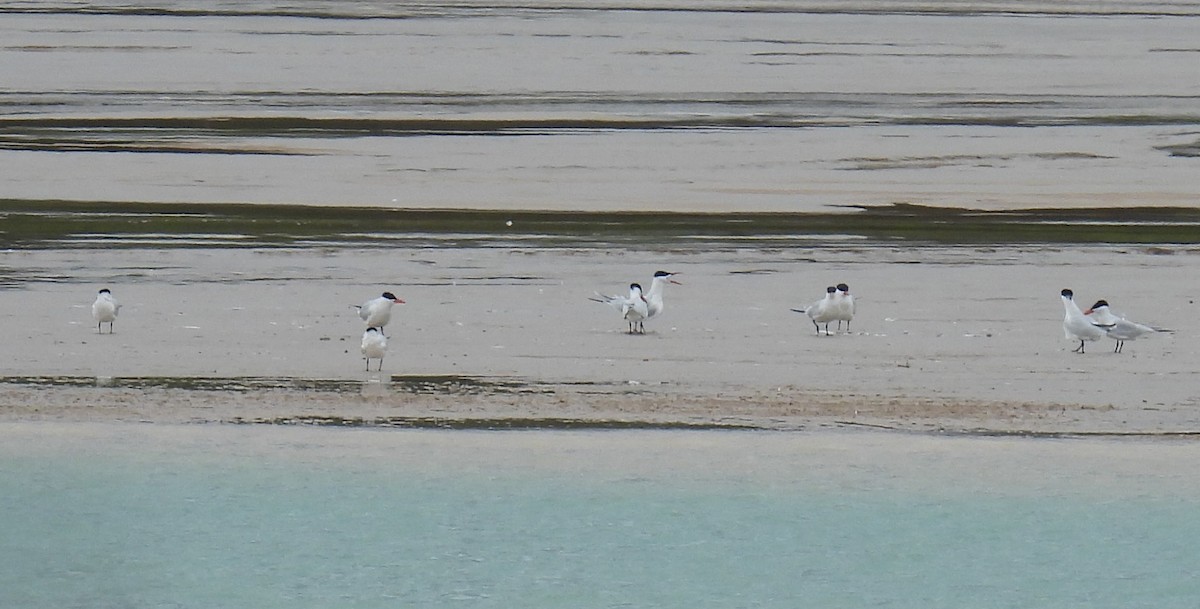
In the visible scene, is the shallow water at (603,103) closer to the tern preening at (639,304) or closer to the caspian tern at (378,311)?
the tern preening at (639,304)

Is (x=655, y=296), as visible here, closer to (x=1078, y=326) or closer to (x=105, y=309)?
(x=1078, y=326)

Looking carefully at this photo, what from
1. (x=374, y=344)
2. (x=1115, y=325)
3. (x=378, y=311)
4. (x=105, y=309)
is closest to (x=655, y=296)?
(x=378, y=311)

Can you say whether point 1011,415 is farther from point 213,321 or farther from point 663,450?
point 213,321

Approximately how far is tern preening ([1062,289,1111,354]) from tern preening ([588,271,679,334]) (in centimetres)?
231

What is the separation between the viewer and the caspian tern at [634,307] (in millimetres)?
11148

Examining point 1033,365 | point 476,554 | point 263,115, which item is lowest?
point 476,554

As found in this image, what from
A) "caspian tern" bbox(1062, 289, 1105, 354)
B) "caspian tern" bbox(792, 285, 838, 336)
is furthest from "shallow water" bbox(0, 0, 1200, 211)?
"caspian tern" bbox(1062, 289, 1105, 354)

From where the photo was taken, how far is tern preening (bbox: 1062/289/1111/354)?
10.7m

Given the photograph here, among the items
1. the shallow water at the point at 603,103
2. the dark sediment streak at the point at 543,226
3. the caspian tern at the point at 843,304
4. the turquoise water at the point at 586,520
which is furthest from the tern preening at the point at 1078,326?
the shallow water at the point at 603,103

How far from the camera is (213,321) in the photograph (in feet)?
37.3

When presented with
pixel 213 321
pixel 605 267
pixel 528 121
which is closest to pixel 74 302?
pixel 213 321

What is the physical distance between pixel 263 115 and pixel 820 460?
1170 cm

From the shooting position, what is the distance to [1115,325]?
1081 centimetres

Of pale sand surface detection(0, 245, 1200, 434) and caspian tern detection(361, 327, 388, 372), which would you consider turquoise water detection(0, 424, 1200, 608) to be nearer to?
pale sand surface detection(0, 245, 1200, 434)
